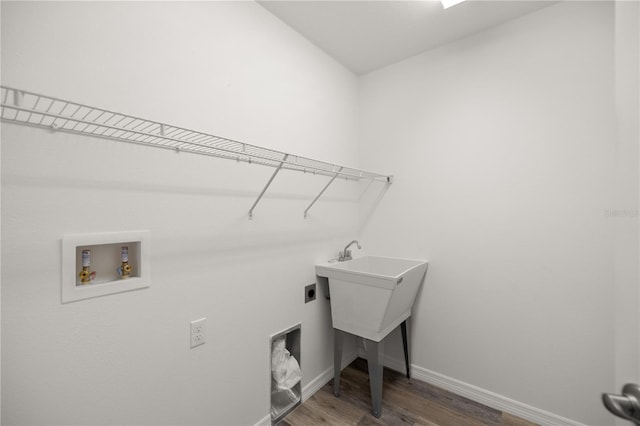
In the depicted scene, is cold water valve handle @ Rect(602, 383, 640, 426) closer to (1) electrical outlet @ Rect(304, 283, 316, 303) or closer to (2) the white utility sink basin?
(2) the white utility sink basin

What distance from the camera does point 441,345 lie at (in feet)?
6.56

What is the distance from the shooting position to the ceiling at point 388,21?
1.62 metres

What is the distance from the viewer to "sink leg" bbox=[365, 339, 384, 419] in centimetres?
169

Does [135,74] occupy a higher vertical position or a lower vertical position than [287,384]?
higher

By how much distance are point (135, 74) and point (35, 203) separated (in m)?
0.61

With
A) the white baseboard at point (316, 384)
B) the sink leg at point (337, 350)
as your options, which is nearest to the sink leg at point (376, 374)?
the sink leg at point (337, 350)

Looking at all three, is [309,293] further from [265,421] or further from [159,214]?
[159,214]

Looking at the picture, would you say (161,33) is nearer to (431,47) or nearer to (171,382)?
(171,382)

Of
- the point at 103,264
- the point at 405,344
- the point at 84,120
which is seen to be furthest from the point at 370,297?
the point at 84,120

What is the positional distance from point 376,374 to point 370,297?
1.64 feet

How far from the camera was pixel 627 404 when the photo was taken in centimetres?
60

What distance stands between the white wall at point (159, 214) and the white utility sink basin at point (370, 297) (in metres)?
0.23

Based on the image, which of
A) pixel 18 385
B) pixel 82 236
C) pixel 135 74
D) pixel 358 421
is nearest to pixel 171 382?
pixel 18 385

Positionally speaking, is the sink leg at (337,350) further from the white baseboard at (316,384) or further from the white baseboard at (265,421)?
the white baseboard at (265,421)
